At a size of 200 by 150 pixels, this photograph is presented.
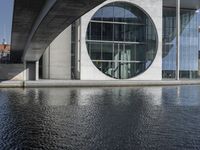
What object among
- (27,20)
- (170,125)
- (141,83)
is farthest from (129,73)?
(170,125)

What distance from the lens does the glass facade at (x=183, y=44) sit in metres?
56.0

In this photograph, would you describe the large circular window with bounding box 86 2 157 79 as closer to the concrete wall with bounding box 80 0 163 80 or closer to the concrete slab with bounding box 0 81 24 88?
the concrete wall with bounding box 80 0 163 80

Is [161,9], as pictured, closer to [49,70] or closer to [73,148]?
[49,70]

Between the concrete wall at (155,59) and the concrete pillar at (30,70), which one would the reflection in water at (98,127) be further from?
the concrete wall at (155,59)

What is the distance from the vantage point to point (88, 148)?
10609mm

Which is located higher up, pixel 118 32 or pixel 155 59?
pixel 118 32

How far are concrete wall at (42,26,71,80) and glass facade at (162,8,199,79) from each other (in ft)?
46.8

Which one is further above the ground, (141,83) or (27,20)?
(27,20)

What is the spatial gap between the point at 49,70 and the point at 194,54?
2183 cm

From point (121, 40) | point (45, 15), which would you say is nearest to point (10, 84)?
point (121, 40)

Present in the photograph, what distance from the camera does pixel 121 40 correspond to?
50.5m

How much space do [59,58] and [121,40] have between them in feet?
26.9

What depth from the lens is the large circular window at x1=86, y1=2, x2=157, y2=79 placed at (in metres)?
49.0

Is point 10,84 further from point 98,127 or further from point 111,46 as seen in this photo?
point 98,127
